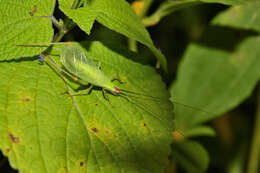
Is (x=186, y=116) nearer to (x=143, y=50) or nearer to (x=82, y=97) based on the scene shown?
(x=143, y=50)

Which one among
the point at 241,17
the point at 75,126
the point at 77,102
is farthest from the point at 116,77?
the point at 241,17

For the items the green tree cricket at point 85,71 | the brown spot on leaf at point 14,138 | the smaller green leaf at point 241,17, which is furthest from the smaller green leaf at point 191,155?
the brown spot on leaf at point 14,138

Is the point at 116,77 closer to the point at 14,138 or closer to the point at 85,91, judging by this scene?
the point at 85,91

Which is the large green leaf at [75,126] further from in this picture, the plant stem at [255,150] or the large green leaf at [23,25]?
the plant stem at [255,150]

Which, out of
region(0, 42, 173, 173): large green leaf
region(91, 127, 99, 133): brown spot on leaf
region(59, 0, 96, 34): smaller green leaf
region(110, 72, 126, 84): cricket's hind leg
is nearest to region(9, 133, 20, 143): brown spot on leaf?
region(0, 42, 173, 173): large green leaf

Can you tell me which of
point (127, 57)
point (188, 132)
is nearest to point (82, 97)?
point (127, 57)
